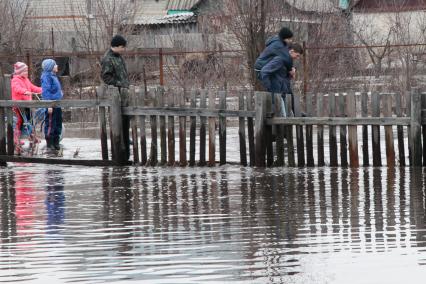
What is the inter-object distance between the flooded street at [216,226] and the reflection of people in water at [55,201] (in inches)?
0.5

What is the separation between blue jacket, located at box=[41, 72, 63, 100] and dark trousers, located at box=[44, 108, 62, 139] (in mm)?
293

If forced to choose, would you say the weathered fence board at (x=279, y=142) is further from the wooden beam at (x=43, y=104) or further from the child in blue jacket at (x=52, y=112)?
the child in blue jacket at (x=52, y=112)

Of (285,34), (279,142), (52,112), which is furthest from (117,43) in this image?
(279,142)

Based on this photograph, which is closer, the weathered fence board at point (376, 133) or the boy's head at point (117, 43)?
the weathered fence board at point (376, 133)

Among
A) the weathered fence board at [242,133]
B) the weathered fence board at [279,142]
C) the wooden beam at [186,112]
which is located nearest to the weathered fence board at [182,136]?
the wooden beam at [186,112]

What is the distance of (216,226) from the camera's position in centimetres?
1117

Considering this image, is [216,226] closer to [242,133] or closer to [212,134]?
[242,133]

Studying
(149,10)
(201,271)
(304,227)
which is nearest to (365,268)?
(201,271)

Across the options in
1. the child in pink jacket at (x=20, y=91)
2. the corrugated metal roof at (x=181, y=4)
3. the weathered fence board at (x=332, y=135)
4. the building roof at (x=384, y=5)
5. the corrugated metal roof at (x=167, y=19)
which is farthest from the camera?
the corrugated metal roof at (x=181, y=4)

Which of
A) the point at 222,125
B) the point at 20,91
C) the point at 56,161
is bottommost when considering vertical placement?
the point at 56,161

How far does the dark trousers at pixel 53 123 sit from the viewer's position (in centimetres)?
1970

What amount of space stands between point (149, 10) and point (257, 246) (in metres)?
58.2

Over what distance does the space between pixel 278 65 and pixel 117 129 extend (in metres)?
2.51

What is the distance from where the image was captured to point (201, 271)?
341 inches
